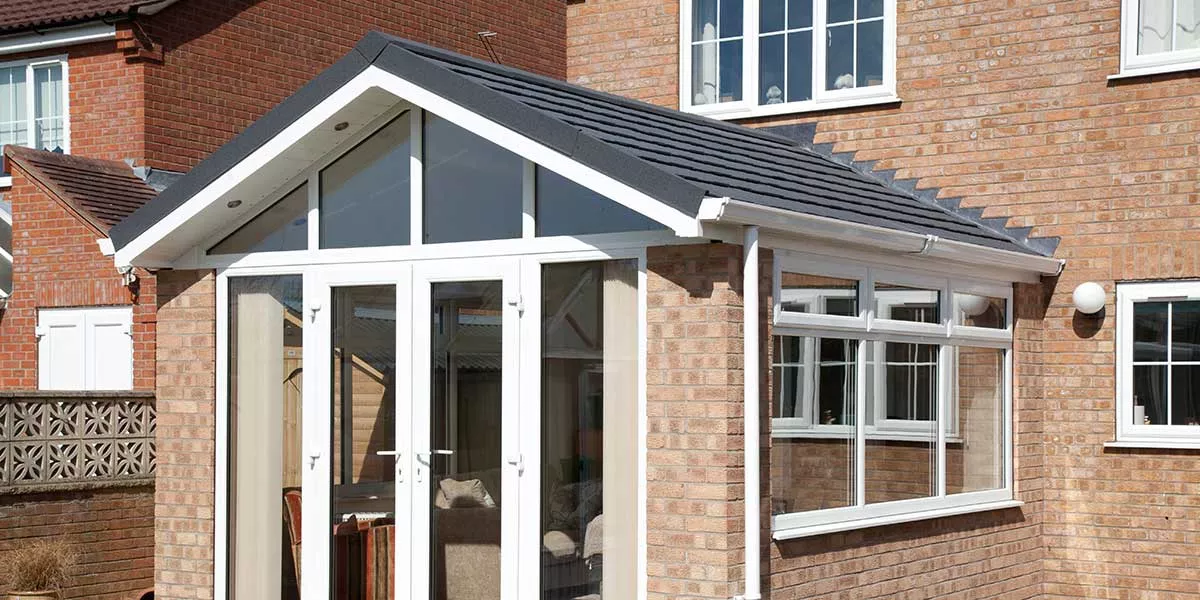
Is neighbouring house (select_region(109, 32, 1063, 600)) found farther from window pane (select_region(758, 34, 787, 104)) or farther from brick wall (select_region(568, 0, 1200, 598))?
window pane (select_region(758, 34, 787, 104))

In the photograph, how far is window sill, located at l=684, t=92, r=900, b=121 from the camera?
12797mm

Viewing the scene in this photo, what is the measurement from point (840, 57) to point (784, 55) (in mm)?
526

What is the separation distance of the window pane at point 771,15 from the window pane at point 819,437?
14.5ft

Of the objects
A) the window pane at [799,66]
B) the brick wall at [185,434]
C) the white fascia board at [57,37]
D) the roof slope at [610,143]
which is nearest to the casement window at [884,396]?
Answer: the roof slope at [610,143]

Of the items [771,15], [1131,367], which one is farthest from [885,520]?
[771,15]

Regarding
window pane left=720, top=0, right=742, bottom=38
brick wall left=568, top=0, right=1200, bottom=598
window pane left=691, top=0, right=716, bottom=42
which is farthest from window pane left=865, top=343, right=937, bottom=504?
window pane left=691, top=0, right=716, bottom=42

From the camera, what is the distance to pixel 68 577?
11297 millimetres

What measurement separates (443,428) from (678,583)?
1781 millimetres

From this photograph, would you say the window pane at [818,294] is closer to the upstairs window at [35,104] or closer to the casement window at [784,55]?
the casement window at [784,55]

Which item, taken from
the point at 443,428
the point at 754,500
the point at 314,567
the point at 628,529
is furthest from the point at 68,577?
the point at 754,500

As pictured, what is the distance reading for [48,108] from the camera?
17281 millimetres

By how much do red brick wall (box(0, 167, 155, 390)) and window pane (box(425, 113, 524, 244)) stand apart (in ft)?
19.3

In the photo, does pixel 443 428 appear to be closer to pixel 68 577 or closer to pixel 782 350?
pixel 782 350

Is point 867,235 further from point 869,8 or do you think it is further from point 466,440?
point 869,8
